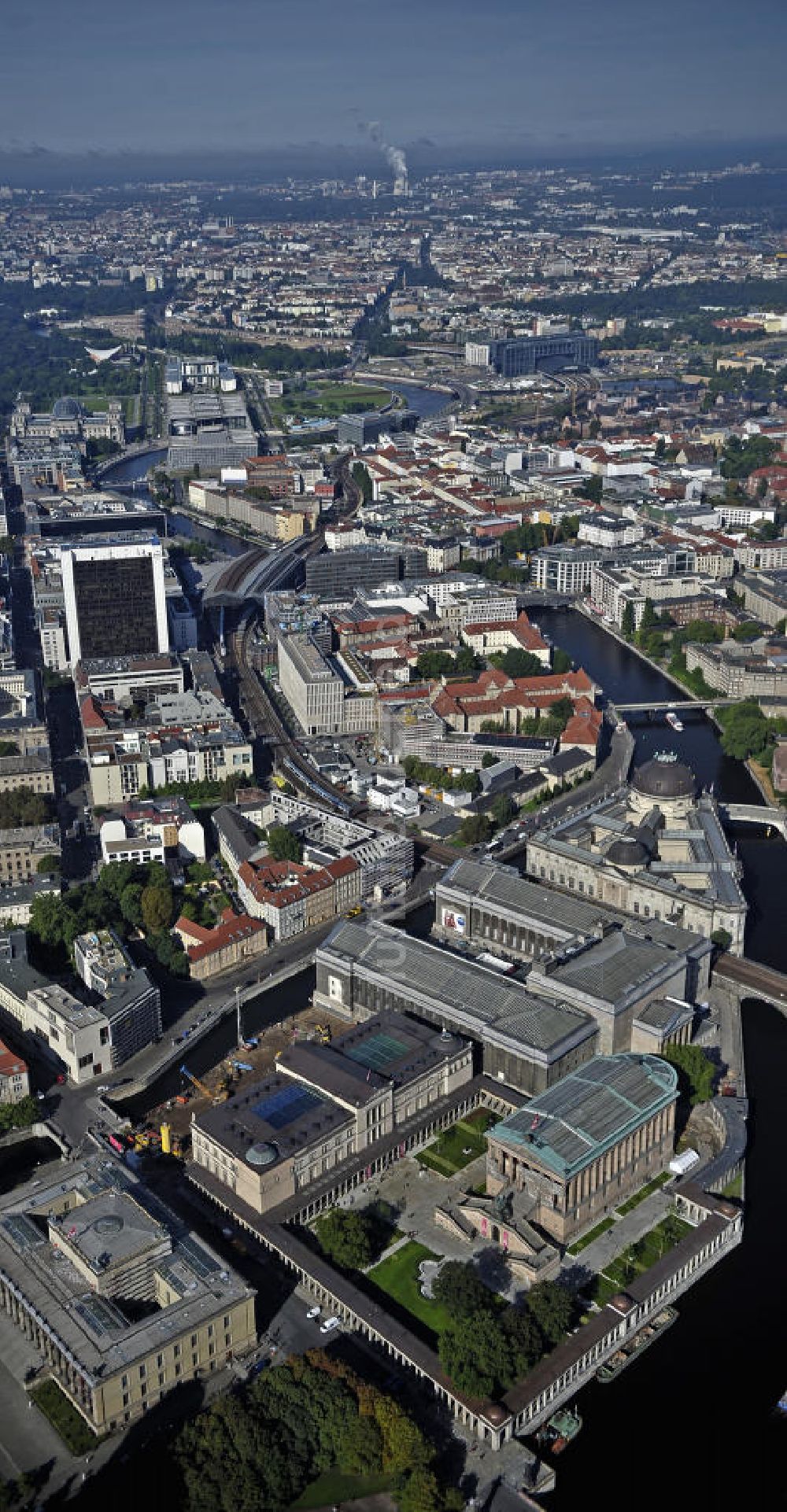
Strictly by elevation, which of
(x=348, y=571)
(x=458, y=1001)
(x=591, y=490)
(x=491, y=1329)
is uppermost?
(x=591, y=490)

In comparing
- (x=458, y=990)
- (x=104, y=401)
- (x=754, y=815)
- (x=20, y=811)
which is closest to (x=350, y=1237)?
(x=458, y=990)

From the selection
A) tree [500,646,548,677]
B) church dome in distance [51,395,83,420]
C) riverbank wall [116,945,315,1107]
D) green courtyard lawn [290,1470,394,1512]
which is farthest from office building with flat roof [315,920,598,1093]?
church dome in distance [51,395,83,420]

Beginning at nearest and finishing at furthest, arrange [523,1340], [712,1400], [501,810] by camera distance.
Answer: [523,1340] → [712,1400] → [501,810]

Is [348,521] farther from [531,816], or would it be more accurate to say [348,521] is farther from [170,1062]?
[170,1062]

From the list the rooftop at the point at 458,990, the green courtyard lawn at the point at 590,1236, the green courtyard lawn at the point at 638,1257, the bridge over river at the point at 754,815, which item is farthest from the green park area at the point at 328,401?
the green courtyard lawn at the point at 638,1257

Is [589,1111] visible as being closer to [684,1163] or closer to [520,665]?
[684,1163]

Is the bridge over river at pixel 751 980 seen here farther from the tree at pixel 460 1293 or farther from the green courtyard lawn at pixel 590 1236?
the tree at pixel 460 1293

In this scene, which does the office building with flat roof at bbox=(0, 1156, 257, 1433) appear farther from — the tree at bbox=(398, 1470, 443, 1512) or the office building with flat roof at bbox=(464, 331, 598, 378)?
the office building with flat roof at bbox=(464, 331, 598, 378)
